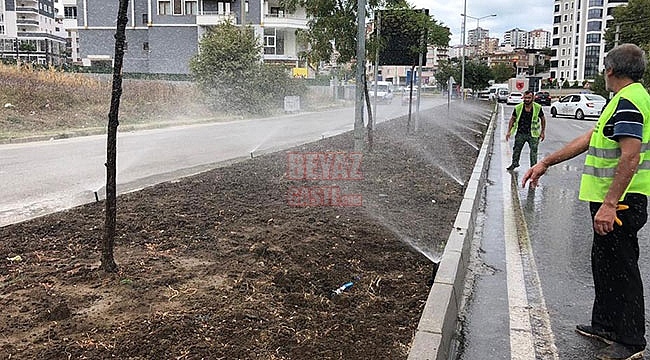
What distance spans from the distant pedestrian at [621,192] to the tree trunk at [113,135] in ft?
10.3

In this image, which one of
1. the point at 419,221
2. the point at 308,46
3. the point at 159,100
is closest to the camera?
the point at 419,221

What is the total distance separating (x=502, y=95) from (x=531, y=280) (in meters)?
61.3

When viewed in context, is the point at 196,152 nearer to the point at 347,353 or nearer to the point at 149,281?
the point at 149,281

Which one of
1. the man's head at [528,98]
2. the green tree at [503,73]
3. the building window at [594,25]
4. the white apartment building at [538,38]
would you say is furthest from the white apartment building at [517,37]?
the man's head at [528,98]

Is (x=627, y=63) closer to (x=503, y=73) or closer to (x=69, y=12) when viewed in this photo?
(x=69, y=12)

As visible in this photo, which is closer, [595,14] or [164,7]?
[164,7]

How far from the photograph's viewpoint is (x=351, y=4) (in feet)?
38.7

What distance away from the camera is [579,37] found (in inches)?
4230

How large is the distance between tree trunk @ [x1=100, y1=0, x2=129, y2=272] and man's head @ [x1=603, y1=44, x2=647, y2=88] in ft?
10.9

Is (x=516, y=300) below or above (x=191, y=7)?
below

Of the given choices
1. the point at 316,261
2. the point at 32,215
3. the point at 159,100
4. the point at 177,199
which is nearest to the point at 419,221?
the point at 316,261

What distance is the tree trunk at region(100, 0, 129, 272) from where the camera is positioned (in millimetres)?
4199

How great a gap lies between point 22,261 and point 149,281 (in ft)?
4.14

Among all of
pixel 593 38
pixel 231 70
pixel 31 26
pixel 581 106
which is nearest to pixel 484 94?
pixel 593 38
